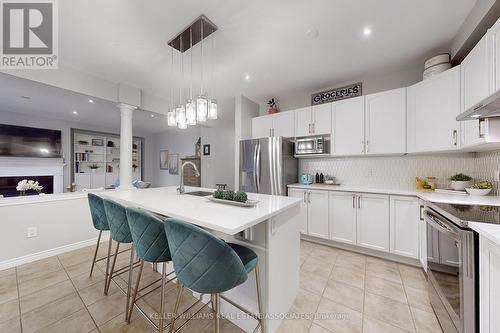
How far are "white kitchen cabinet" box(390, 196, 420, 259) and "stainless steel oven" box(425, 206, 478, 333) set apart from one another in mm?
710

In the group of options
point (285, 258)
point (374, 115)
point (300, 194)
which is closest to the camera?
point (285, 258)

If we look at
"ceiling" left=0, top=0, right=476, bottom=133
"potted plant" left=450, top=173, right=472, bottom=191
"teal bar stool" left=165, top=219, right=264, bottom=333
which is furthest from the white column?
"potted plant" left=450, top=173, right=472, bottom=191

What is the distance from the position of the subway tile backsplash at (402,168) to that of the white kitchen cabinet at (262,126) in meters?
0.89

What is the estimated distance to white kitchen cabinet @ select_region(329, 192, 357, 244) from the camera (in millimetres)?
2660

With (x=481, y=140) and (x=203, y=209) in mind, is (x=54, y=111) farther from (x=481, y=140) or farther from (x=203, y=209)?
(x=481, y=140)

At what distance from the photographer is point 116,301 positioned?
169 centimetres

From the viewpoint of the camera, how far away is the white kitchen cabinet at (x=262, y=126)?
3.67 m

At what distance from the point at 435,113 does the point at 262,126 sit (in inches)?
96.8

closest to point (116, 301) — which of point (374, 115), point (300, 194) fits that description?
point (300, 194)

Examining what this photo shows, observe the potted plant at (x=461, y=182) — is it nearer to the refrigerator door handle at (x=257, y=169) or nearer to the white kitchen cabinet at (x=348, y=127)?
the white kitchen cabinet at (x=348, y=127)

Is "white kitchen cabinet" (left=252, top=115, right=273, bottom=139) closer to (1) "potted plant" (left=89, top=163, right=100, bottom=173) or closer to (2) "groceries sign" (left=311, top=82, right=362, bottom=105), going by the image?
(2) "groceries sign" (left=311, top=82, right=362, bottom=105)

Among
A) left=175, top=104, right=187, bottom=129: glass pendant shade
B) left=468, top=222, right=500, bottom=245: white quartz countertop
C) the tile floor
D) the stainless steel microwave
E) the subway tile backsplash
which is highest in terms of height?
left=175, top=104, right=187, bottom=129: glass pendant shade

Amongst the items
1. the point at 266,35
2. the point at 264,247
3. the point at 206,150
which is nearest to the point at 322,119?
the point at 266,35

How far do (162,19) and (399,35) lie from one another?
7.99 feet
